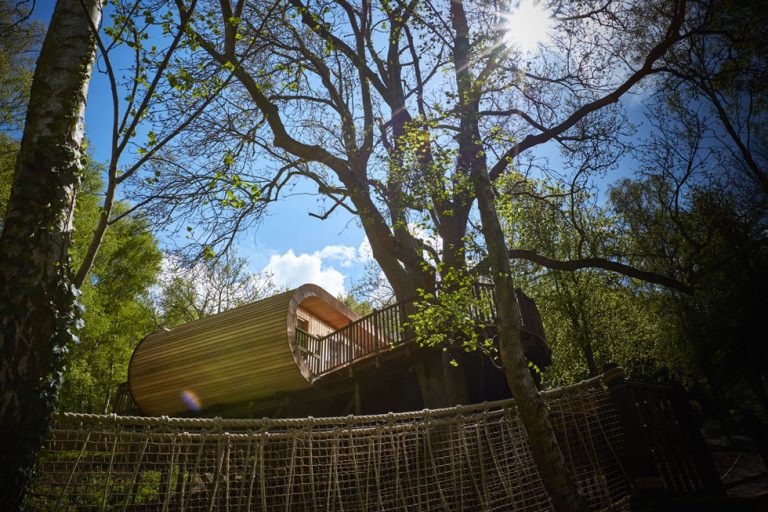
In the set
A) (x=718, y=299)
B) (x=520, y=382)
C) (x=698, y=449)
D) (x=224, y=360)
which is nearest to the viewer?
(x=520, y=382)

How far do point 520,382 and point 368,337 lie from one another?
7.18 meters

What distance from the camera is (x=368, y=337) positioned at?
1073 cm

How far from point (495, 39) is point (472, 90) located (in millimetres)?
2336

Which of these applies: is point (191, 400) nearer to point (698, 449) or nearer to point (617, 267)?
point (617, 267)

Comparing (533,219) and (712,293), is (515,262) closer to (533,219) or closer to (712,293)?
(533,219)

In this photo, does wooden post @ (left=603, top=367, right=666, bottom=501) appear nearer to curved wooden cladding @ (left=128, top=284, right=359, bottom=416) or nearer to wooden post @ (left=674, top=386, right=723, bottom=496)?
wooden post @ (left=674, top=386, right=723, bottom=496)

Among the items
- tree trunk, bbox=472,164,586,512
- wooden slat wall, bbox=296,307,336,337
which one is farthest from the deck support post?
wooden slat wall, bbox=296,307,336,337

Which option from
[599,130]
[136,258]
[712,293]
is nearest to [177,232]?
[599,130]

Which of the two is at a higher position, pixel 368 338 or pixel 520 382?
pixel 368 338

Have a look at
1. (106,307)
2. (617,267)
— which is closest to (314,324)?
(106,307)

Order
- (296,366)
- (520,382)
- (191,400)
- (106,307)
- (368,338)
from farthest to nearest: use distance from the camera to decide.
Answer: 1. (106,307)
2. (191,400)
3. (368,338)
4. (296,366)
5. (520,382)

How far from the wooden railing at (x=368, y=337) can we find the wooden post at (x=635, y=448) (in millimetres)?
4026

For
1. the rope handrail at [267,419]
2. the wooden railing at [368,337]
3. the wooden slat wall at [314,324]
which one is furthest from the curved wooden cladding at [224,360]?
the rope handrail at [267,419]

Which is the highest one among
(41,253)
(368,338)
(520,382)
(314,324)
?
(314,324)
